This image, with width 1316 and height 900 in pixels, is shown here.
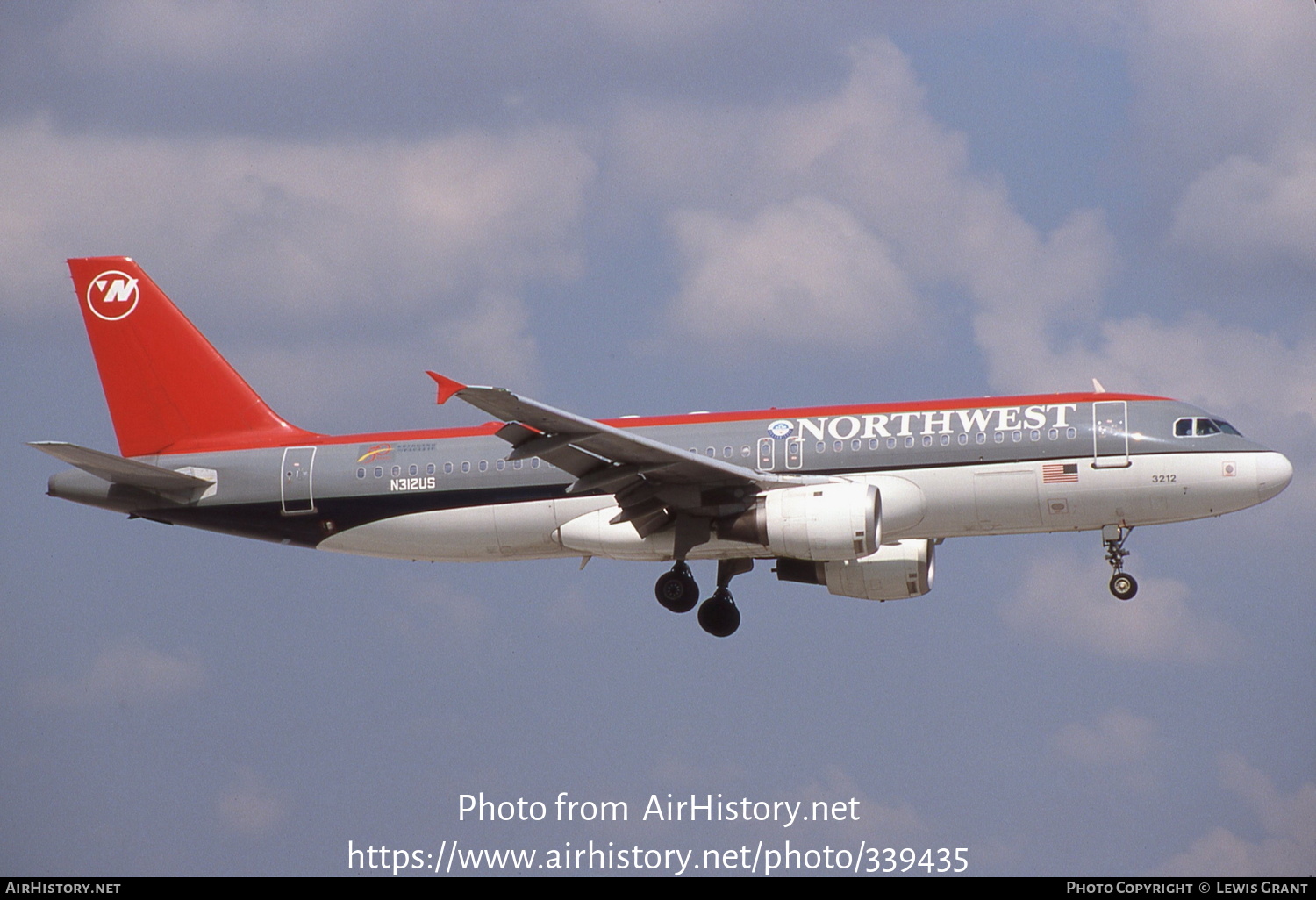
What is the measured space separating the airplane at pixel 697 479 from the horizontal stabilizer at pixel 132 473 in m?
Answer: 0.07

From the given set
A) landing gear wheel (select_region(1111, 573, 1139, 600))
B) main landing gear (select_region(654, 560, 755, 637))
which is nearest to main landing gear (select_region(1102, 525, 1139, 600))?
landing gear wheel (select_region(1111, 573, 1139, 600))

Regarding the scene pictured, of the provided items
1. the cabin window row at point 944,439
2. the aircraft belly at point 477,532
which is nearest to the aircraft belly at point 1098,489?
the cabin window row at point 944,439

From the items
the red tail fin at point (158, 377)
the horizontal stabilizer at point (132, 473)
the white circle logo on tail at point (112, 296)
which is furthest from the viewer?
the white circle logo on tail at point (112, 296)

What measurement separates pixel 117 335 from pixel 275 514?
8331 mm

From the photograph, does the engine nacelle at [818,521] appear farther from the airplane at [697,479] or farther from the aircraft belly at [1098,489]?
the aircraft belly at [1098,489]

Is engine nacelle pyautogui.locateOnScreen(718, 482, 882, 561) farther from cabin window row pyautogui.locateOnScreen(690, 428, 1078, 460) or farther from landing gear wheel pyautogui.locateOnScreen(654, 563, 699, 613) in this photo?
landing gear wheel pyautogui.locateOnScreen(654, 563, 699, 613)

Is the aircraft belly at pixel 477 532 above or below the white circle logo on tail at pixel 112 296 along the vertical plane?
below

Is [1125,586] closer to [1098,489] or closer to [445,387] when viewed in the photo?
[1098,489]

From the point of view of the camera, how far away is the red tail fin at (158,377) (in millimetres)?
44344

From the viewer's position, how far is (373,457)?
41781mm

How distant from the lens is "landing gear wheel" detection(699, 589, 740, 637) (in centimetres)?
4300

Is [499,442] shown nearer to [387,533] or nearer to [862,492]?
[387,533]

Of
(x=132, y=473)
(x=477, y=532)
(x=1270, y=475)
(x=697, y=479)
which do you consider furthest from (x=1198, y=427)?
(x=132, y=473)

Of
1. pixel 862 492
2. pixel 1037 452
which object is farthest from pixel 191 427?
pixel 1037 452
